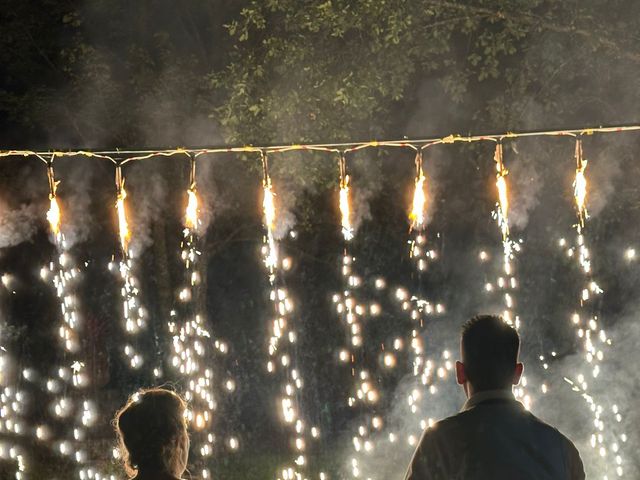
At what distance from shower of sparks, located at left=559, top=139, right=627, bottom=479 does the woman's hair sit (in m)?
5.87

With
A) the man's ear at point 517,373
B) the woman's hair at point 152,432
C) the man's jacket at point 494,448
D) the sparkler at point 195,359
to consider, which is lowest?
the man's jacket at point 494,448

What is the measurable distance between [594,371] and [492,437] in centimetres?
781

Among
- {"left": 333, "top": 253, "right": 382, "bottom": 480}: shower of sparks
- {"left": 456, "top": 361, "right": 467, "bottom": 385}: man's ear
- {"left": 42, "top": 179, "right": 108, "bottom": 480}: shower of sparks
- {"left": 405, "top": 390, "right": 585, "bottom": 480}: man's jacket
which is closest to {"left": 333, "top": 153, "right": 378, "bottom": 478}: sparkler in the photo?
{"left": 333, "top": 253, "right": 382, "bottom": 480}: shower of sparks

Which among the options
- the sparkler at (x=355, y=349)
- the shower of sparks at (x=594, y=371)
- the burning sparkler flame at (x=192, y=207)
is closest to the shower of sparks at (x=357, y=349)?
the sparkler at (x=355, y=349)

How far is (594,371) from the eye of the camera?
9.45m

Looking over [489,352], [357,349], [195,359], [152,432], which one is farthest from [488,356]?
[357,349]

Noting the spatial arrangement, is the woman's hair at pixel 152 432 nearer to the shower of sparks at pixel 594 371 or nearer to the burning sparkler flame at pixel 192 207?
the burning sparkler flame at pixel 192 207

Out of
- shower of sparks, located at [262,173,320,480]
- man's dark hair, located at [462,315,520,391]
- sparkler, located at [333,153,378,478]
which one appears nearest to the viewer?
man's dark hair, located at [462,315,520,391]

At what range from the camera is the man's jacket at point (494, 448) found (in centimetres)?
223

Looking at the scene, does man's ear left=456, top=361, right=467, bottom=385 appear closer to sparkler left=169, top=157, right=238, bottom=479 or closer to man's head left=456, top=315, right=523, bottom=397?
man's head left=456, top=315, right=523, bottom=397

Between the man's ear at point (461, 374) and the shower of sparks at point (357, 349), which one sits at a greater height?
the shower of sparks at point (357, 349)

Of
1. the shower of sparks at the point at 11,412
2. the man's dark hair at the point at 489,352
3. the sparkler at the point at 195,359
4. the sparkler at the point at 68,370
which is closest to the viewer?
the man's dark hair at the point at 489,352

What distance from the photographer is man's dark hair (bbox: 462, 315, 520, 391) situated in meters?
2.36

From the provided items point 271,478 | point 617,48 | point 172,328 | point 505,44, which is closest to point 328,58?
point 505,44
